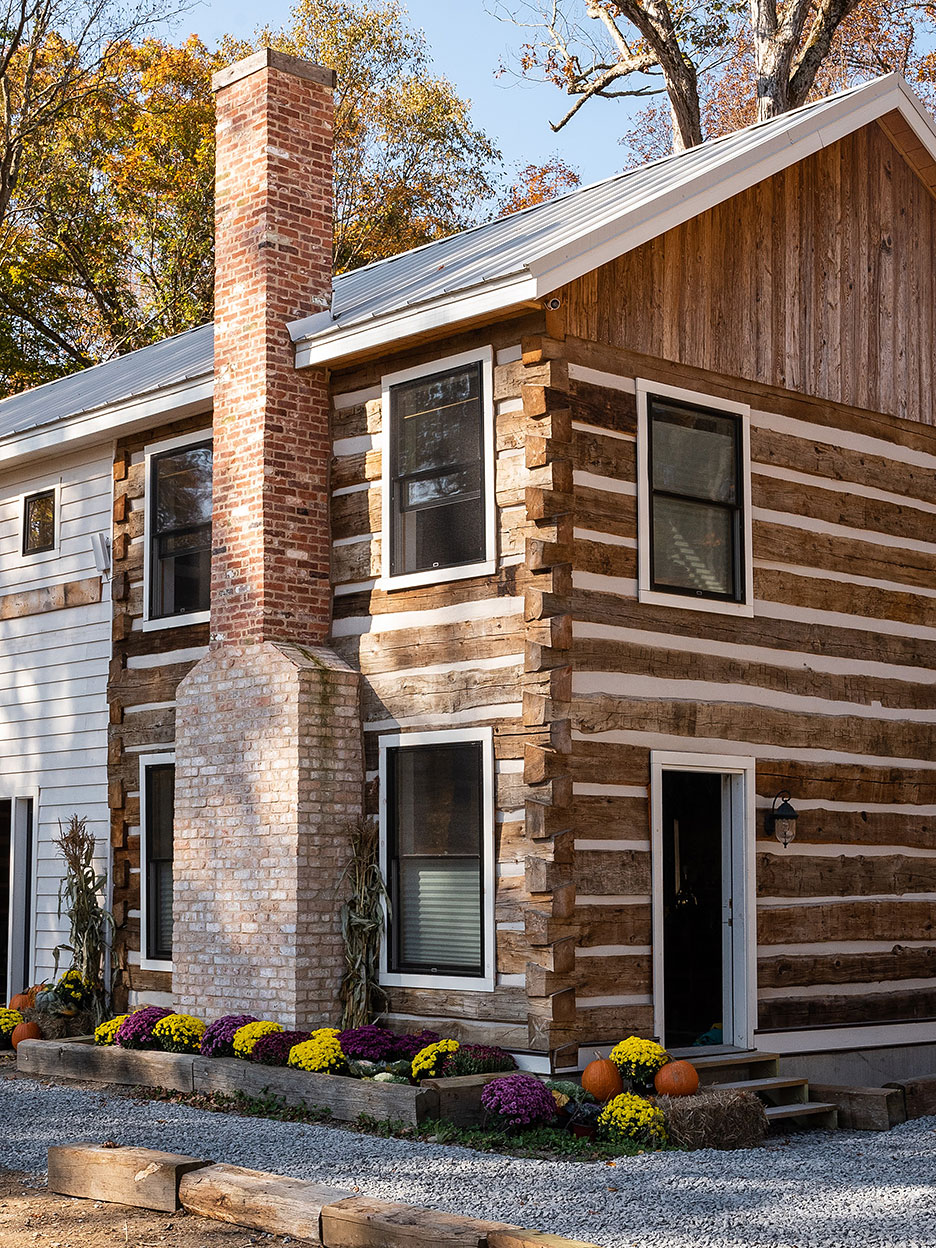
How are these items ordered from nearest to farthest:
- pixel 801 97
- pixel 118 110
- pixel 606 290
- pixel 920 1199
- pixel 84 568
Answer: pixel 920 1199
pixel 606 290
pixel 84 568
pixel 801 97
pixel 118 110

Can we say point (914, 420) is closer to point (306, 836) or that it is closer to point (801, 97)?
point (306, 836)

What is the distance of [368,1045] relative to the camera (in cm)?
1045

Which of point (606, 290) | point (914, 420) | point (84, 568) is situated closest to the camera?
point (606, 290)

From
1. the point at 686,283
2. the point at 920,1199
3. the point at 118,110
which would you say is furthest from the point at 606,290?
the point at 118,110

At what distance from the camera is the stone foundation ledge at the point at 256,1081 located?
371 inches

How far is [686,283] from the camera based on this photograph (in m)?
11.7

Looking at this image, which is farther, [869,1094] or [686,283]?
[686,283]

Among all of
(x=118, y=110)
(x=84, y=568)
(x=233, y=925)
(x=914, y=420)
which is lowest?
(x=233, y=925)

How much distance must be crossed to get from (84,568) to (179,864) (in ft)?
12.3

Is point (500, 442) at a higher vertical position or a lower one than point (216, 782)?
higher

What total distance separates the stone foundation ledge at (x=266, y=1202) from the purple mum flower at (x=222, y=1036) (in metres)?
3.12

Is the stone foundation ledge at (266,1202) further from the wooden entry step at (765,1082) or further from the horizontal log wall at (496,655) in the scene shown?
the wooden entry step at (765,1082)

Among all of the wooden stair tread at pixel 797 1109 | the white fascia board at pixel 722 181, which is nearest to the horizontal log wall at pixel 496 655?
the white fascia board at pixel 722 181

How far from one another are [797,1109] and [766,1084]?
0.92 feet
